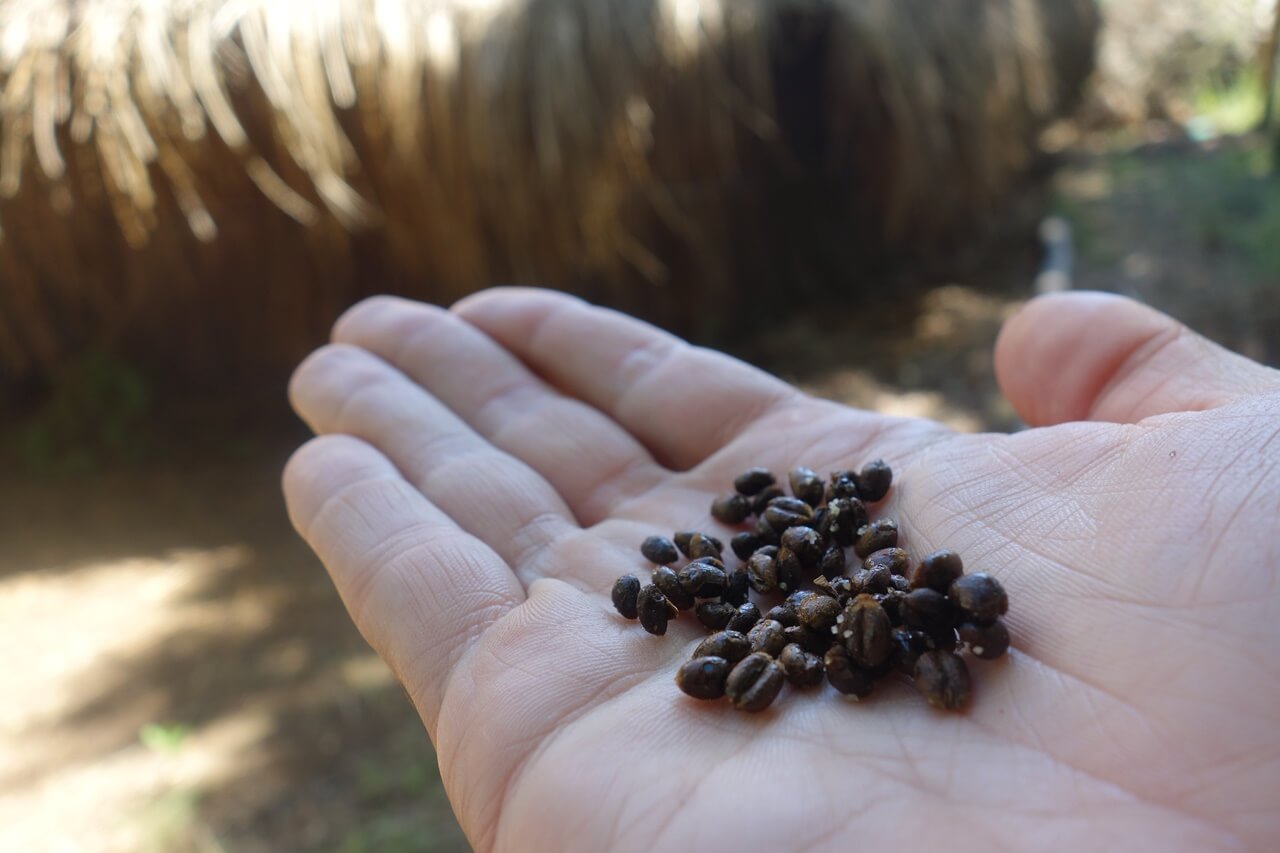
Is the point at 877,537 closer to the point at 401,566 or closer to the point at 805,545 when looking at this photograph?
the point at 805,545

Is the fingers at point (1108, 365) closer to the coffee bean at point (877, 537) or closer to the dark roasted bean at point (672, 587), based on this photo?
the coffee bean at point (877, 537)

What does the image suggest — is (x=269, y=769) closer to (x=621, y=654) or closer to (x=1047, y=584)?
(x=621, y=654)

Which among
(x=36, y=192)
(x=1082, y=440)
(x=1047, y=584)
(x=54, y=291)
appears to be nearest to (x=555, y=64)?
(x=36, y=192)

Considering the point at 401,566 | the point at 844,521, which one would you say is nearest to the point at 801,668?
the point at 844,521

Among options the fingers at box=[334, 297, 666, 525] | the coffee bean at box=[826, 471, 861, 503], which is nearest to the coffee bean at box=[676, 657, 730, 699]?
the coffee bean at box=[826, 471, 861, 503]

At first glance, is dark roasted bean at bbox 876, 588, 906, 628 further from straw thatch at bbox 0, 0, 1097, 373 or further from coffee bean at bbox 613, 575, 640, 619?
straw thatch at bbox 0, 0, 1097, 373

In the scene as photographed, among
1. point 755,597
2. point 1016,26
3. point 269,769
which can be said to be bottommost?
point 269,769

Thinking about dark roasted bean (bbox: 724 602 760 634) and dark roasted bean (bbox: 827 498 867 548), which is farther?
dark roasted bean (bbox: 827 498 867 548)
